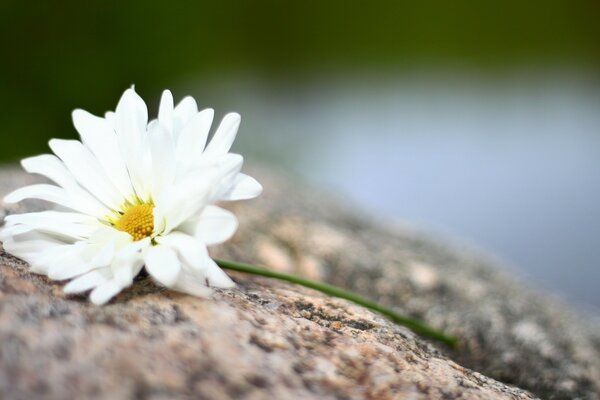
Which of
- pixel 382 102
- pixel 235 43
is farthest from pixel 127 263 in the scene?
pixel 235 43

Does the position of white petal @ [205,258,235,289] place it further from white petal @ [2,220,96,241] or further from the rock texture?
white petal @ [2,220,96,241]

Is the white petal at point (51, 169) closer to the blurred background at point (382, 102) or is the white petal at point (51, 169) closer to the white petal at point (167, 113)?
the white petal at point (167, 113)

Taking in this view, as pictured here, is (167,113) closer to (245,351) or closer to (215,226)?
(215,226)

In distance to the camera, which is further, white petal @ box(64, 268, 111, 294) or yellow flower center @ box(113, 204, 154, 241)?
yellow flower center @ box(113, 204, 154, 241)

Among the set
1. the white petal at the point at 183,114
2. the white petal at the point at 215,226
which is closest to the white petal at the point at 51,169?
the white petal at the point at 183,114

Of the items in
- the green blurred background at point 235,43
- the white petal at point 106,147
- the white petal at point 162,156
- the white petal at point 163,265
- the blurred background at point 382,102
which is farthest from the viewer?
the green blurred background at point 235,43

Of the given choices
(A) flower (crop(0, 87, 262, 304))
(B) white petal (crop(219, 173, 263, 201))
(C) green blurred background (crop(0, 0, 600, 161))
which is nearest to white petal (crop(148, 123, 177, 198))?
(A) flower (crop(0, 87, 262, 304))
